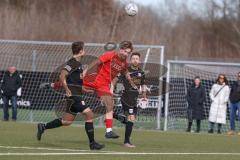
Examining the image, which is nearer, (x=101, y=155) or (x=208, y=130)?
(x=101, y=155)

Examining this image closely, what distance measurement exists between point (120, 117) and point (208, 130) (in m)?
8.02

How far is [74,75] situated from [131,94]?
5.83 feet

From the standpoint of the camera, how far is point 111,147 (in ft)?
47.2

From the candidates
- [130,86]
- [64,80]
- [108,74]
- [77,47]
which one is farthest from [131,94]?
[64,80]

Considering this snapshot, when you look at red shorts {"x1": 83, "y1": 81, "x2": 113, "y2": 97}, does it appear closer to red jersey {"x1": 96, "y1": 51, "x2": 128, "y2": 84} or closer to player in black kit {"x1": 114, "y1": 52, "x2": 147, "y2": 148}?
red jersey {"x1": 96, "y1": 51, "x2": 128, "y2": 84}

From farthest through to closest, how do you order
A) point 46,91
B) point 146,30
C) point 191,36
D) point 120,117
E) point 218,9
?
1. point 218,9
2. point 191,36
3. point 146,30
4. point 46,91
5. point 120,117

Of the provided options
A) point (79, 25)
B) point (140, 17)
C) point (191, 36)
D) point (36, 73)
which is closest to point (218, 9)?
point (191, 36)

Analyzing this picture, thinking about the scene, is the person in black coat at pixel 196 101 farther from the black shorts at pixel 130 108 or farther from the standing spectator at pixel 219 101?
the black shorts at pixel 130 108

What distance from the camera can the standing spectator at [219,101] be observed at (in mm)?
22078

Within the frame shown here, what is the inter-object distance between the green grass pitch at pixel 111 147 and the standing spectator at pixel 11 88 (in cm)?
511

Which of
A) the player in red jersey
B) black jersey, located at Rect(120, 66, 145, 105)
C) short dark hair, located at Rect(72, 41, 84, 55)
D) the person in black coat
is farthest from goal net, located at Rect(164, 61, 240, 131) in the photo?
short dark hair, located at Rect(72, 41, 84, 55)

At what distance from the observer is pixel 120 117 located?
618 inches

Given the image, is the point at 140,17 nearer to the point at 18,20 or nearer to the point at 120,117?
the point at 18,20

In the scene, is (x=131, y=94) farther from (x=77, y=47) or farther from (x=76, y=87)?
(x=77, y=47)
